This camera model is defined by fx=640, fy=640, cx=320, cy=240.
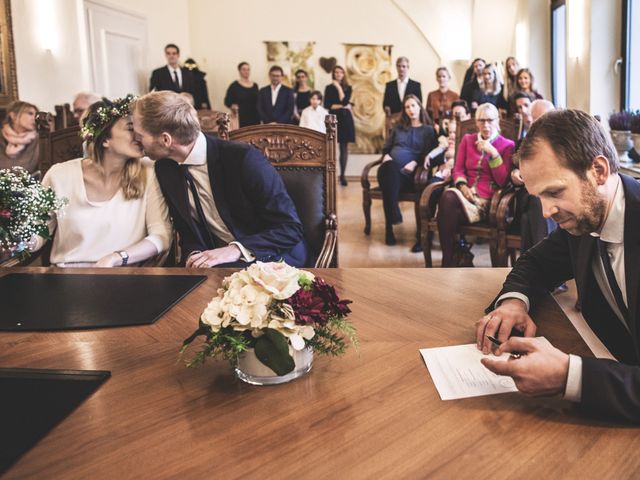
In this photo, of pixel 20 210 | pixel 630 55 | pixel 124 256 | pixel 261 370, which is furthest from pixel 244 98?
pixel 261 370

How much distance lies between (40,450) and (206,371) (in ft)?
1.13

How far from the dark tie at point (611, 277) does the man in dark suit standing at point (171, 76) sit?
8.64m

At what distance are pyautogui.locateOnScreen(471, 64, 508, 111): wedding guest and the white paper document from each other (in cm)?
575

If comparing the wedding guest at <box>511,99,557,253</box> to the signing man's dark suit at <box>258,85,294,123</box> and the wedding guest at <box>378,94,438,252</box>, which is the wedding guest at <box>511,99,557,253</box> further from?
the signing man's dark suit at <box>258,85,294,123</box>

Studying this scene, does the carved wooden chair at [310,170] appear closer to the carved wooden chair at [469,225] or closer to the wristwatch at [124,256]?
the wristwatch at [124,256]

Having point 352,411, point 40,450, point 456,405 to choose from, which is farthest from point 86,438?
point 456,405

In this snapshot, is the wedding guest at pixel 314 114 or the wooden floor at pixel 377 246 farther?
the wedding guest at pixel 314 114

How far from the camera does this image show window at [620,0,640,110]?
560 centimetres

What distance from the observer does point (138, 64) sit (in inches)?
365

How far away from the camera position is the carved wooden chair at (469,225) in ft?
12.9

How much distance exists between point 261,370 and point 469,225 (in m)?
3.19

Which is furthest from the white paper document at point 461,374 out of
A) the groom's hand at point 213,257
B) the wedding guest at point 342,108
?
the wedding guest at point 342,108

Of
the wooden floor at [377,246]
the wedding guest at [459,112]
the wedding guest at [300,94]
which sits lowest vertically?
the wooden floor at [377,246]

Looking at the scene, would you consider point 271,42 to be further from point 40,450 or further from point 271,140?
point 40,450
